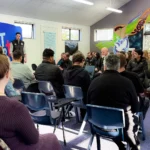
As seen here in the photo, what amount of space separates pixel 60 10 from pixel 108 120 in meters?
7.83

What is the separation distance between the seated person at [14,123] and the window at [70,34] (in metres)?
9.26

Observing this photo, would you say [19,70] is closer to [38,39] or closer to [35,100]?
[35,100]

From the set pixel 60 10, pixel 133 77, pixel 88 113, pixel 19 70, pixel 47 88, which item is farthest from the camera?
pixel 60 10

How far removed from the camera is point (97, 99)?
2158 mm

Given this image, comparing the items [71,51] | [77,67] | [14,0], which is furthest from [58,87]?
[71,51]

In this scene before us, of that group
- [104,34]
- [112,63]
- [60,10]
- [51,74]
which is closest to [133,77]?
[112,63]

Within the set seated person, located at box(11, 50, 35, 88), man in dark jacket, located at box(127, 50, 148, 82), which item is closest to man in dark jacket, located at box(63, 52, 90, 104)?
seated person, located at box(11, 50, 35, 88)

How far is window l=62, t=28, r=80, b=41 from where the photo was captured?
10488 mm

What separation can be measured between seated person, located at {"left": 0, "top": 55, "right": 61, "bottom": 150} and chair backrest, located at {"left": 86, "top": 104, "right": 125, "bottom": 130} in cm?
83

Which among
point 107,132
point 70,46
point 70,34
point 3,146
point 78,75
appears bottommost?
point 107,132

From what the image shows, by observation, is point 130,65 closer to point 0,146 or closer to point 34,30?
point 0,146

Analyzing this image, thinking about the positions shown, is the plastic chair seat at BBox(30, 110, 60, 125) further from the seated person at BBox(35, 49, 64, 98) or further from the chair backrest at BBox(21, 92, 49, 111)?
the seated person at BBox(35, 49, 64, 98)

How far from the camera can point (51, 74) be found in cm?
356

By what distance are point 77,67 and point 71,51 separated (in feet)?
24.0
